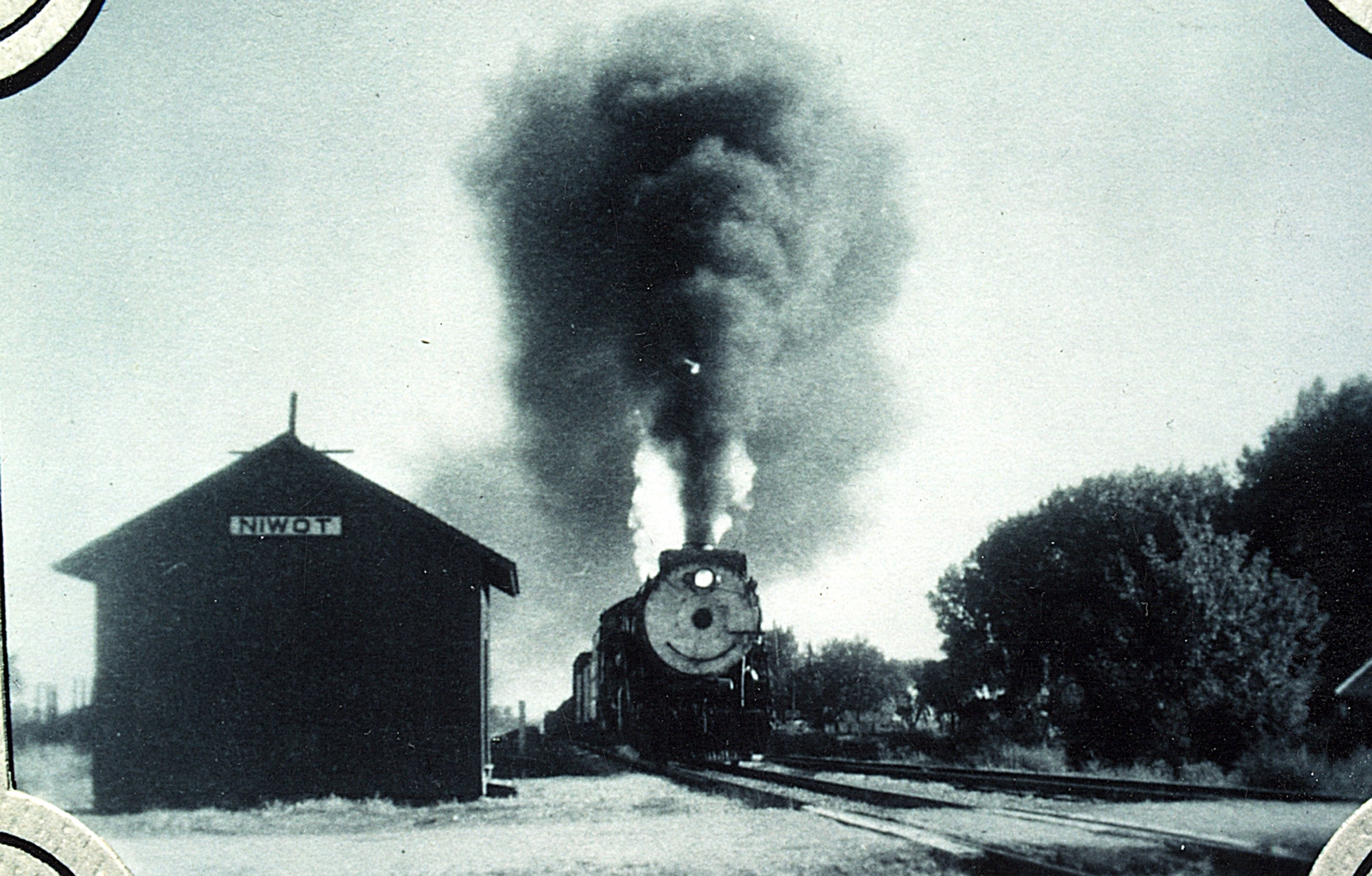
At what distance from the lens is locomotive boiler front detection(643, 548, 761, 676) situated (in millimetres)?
5844

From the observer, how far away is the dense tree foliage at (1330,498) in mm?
4023

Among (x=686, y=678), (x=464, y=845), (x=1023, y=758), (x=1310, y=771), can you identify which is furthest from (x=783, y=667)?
(x=1310, y=771)

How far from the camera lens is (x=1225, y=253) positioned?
403 cm

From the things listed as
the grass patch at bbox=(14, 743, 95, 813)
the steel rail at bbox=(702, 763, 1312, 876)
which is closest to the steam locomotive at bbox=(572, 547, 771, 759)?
the steel rail at bbox=(702, 763, 1312, 876)

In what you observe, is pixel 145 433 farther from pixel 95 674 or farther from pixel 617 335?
pixel 617 335

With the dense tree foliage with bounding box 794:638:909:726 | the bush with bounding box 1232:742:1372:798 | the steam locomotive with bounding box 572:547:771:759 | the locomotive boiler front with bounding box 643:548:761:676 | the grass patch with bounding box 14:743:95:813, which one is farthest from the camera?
the steam locomotive with bounding box 572:547:771:759

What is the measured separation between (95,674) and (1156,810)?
380 centimetres

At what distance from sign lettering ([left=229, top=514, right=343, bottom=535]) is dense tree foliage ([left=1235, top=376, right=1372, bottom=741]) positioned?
319 cm

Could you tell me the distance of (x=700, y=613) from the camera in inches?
285

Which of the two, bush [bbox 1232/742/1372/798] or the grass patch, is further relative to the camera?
bush [bbox 1232/742/1372/798]

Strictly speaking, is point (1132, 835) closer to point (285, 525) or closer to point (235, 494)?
point (285, 525)

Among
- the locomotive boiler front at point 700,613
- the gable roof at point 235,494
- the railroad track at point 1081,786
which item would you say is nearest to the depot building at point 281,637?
the gable roof at point 235,494

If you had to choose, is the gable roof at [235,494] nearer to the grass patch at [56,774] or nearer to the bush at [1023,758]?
the grass patch at [56,774]

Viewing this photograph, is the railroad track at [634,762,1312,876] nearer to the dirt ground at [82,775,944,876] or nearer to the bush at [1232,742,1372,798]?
the dirt ground at [82,775,944,876]
